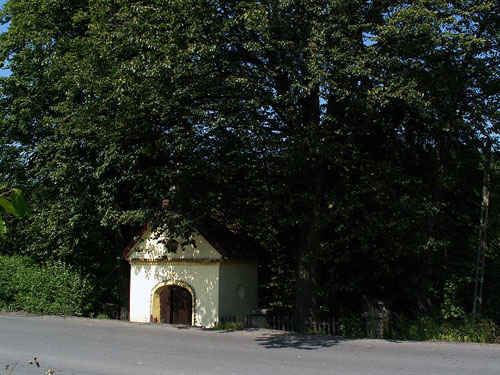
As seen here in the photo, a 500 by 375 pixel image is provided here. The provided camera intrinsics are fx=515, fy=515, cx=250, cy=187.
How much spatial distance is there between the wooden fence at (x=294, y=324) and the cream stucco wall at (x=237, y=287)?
1.52 m

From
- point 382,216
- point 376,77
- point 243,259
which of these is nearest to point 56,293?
point 243,259

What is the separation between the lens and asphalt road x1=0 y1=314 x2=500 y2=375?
1009 centimetres

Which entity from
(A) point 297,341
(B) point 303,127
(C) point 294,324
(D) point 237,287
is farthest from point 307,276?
(B) point 303,127

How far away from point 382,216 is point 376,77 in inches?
148

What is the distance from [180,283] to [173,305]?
1.00m

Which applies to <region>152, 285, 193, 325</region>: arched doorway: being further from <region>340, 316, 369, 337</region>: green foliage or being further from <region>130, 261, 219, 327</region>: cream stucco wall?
<region>340, 316, 369, 337</region>: green foliage

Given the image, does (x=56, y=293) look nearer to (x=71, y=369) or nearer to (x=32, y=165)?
(x=32, y=165)

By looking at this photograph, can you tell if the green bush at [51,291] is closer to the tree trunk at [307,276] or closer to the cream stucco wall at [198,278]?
the cream stucco wall at [198,278]

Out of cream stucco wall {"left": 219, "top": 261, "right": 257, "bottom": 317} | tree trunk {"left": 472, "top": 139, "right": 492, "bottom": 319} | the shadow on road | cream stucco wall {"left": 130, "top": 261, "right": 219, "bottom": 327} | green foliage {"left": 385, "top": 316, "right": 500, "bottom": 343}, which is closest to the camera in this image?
the shadow on road

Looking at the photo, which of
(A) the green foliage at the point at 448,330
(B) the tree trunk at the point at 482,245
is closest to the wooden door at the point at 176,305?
(A) the green foliage at the point at 448,330

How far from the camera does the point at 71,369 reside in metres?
10.2

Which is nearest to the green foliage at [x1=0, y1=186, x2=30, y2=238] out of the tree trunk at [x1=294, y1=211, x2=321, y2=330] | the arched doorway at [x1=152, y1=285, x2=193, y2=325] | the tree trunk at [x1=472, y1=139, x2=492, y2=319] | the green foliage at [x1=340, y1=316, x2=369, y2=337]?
the green foliage at [x1=340, y1=316, x2=369, y2=337]

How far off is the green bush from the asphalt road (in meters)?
3.84

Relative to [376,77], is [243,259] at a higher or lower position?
lower
